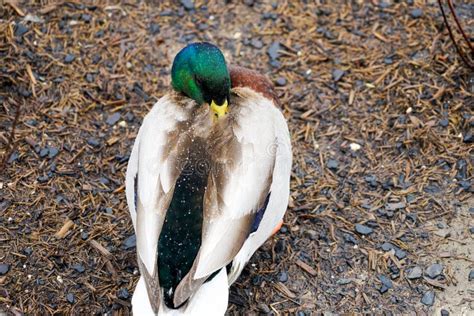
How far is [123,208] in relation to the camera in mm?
4410

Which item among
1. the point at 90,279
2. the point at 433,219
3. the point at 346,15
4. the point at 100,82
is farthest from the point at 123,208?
the point at 346,15

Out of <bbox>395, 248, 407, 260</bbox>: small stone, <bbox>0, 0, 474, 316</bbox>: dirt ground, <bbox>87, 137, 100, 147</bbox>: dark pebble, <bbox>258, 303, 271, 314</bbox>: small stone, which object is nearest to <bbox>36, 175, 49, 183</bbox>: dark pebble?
<bbox>0, 0, 474, 316</bbox>: dirt ground

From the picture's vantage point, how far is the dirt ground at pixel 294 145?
4.10 m

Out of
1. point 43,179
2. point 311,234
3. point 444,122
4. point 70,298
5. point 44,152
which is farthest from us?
point 444,122

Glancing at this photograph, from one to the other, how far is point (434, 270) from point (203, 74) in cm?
160

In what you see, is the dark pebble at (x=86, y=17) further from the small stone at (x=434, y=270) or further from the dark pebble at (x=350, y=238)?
the small stone at (x=434, y=270)

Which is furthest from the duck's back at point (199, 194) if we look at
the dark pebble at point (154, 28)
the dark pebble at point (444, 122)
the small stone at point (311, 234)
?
the dark pebble at point (154, 28)

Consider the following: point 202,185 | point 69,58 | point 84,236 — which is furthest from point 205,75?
point 69,58

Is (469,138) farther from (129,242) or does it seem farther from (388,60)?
(129,242)

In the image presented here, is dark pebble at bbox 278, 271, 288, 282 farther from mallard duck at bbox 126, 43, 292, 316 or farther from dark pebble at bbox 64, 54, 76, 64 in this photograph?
dark pebble at bbox 64, 54, 76, 64

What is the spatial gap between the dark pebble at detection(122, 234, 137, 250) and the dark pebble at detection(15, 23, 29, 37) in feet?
5.75

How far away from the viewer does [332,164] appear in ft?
15.2

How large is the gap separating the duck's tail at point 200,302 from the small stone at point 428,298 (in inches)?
47.9

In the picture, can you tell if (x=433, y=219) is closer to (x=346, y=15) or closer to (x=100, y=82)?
(x=346, y=15)
